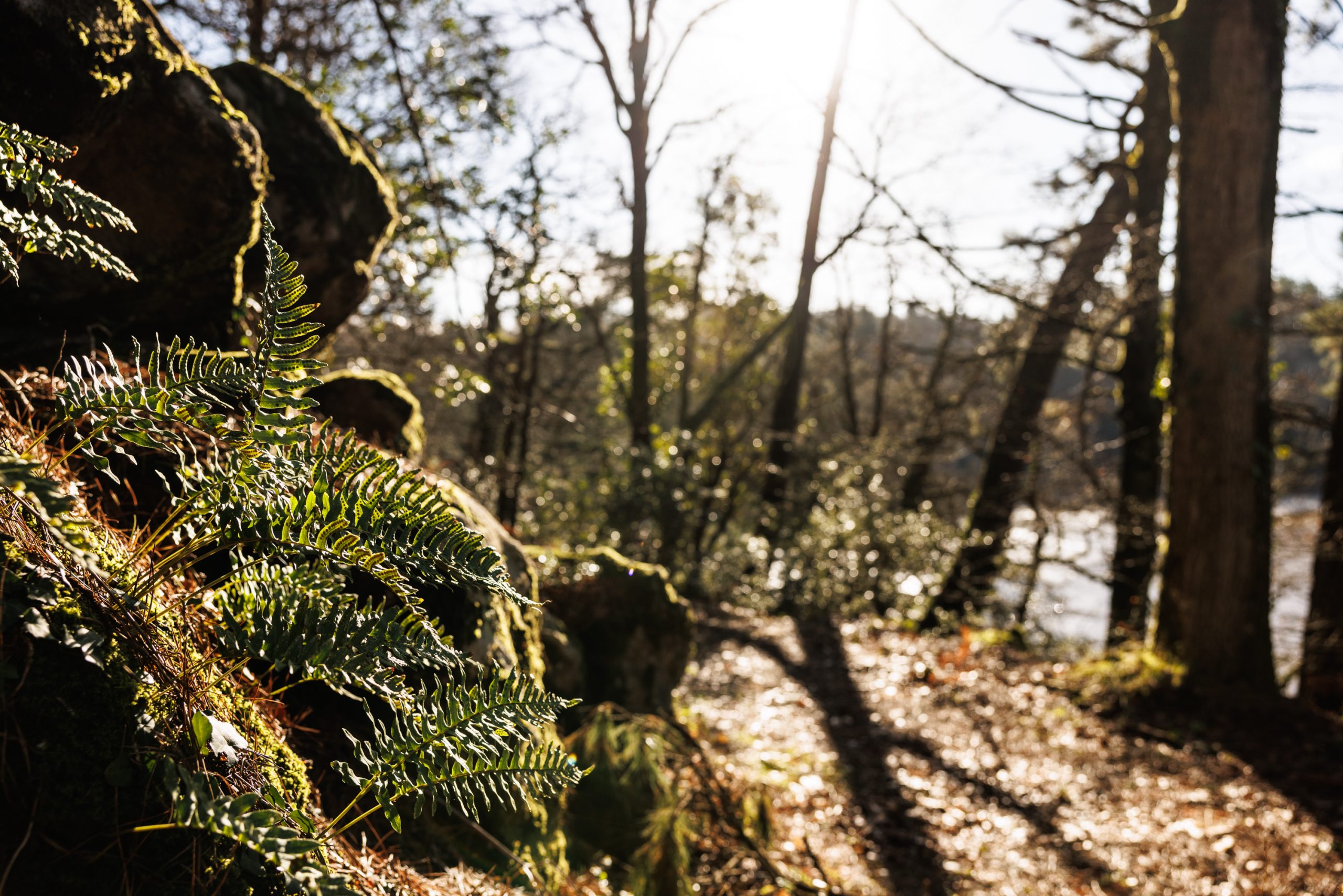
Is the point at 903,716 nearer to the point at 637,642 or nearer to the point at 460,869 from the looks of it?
the point at 637,642

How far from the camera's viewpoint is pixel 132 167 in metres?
→ 2.66

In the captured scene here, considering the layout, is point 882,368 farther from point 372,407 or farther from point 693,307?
point 372,407

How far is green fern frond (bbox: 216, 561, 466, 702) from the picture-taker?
1.23 m

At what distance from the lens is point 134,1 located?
254 centimetres

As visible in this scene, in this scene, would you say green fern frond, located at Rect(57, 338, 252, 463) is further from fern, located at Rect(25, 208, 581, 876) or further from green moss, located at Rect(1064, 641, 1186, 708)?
green moss, located at Rect(1064, 641, 1186, 708)

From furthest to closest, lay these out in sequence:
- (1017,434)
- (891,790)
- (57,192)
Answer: (1017,434) → (891,790) → (57,192)

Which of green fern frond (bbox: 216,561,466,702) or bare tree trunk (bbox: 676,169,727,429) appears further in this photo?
bare tree trunk (bbox: 676,169,727,429)

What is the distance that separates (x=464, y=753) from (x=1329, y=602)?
7308 millimetres

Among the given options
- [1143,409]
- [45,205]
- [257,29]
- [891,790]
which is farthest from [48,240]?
[1143,409]

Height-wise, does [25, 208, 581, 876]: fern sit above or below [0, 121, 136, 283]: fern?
below

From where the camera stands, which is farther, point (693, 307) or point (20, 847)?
point (693, 307)

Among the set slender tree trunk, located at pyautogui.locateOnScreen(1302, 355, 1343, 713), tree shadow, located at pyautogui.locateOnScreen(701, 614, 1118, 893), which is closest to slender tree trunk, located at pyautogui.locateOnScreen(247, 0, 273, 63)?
tree shadow, located at pyautogui.locateOnScreen(701, 614, 1118, 893)

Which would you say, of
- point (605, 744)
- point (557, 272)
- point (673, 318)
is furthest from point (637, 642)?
point (673, 318)

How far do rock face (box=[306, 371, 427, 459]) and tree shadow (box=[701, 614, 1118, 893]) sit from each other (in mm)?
2980
